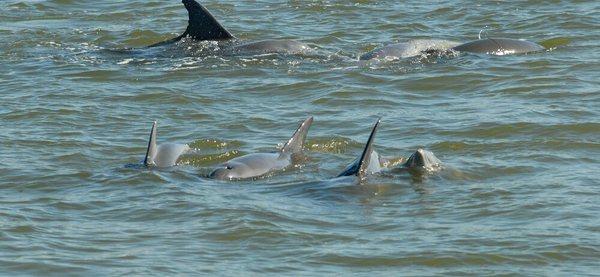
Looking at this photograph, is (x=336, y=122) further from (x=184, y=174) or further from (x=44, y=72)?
(x=44, y=72)

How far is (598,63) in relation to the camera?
14.7 metres

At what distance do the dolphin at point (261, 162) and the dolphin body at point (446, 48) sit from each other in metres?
4.17

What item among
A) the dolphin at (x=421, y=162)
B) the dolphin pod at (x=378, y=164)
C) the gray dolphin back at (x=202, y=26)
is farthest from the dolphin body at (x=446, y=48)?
the dolphin at (x=421, y=162)

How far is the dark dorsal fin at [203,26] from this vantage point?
603 inches

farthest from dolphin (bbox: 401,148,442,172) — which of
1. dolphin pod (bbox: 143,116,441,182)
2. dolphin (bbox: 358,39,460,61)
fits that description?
dolphin (bbox: 358,39,460,61)

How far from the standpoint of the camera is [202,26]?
1547cm

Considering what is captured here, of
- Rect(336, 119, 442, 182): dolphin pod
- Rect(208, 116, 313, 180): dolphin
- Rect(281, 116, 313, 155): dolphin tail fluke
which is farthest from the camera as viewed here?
Rect(281, 116, 313, 155): dolphin tail fluke

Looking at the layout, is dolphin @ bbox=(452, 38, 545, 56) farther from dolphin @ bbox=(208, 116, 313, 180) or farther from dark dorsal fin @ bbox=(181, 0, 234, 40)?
dolphin @ bbox=(208, 116, 313, 180)

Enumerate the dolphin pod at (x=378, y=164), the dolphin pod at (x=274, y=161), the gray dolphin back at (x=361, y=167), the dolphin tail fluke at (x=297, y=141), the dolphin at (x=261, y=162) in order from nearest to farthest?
the gray dolphin back at (x=361, y=167)
the dolphin pod at (x=378, y=164)
the dolphin pod at (x=274, y=161)
the dolphin at (x=261, y=162)
the dolphin tail fluke at (x=297, y=141)

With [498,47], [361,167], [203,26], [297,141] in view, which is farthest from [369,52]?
[361,167]

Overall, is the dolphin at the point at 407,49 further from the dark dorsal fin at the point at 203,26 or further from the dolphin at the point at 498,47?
the dark dorsal fin at the point at 203,26

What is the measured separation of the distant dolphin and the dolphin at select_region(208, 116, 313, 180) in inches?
170

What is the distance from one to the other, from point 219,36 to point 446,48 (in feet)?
8.18

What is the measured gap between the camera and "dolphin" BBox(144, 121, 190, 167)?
10441mm
